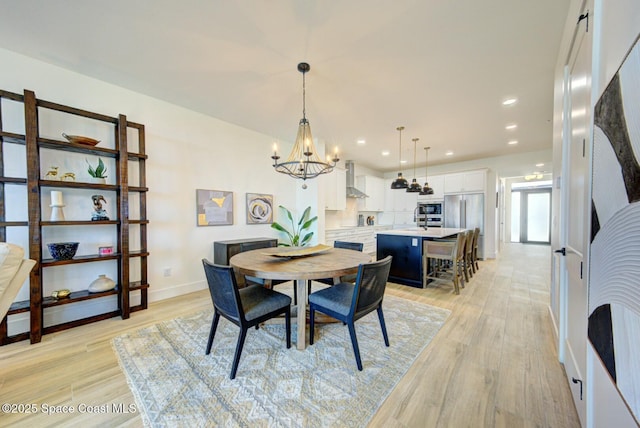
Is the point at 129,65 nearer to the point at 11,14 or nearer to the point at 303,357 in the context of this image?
the point at 11,14

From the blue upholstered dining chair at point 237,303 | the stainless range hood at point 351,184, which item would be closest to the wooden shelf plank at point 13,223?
the blue upholstered dining chair at point 237,303

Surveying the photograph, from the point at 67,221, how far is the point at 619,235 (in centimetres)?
381

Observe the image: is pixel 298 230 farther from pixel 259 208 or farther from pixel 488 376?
pixel 488 376

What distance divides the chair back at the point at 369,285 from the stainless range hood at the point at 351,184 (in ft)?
14.7

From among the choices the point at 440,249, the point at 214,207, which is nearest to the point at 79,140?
the point at 214,207

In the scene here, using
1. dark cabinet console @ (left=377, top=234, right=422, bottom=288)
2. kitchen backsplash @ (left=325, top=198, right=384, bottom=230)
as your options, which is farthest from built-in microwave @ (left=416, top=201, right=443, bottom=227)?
dark cabinet console @ (left=377, top=234, right=422, bottom=288)

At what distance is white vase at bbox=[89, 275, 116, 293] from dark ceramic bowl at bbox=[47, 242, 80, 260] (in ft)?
1.24

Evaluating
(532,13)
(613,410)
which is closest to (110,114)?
(532,13)

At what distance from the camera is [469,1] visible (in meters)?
1.66

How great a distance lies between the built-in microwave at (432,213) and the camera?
6.45m

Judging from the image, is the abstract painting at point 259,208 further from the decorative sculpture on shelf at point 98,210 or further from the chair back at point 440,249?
the chair back at point 440,249

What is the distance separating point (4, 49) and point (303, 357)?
4058mm

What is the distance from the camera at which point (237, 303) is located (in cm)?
166

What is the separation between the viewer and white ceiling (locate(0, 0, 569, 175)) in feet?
5.79
